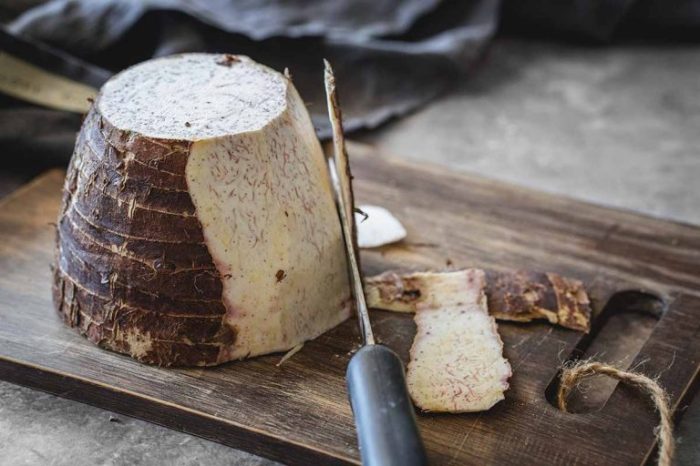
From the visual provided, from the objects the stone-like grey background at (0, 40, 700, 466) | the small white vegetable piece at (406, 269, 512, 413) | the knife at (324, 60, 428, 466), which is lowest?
the stone-like grey background at (0, 40, 700, 466)

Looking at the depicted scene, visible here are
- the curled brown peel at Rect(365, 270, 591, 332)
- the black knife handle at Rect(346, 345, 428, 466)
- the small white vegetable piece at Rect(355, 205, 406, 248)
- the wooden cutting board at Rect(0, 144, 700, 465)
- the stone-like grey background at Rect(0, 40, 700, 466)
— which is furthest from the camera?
the stone-like grey background at Rect(0, 40, 700, 466)

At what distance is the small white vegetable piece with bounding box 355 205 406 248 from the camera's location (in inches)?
65.5

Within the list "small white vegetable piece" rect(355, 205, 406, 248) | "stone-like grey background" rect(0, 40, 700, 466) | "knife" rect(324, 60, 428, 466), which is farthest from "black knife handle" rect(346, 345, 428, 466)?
"stone-like grey background" rect(0, 40, 700, 466)

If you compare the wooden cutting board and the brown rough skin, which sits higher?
the brown rough skin

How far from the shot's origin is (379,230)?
1.69 metres

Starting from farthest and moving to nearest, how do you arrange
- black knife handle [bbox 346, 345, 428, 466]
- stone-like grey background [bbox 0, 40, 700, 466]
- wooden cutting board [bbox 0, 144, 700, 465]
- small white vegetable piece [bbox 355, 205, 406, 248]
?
stone-like grey background [bbox 0, 40, 700, 466] → small white vegetable piece [bbox 355, 205, 406, 248] → wooden cutting board [bbox 0, 144, 700, 465] → black knife handle [bbox 346, 345, 428, 466]

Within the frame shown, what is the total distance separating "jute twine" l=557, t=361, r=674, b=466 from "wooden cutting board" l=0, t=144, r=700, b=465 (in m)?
0.02

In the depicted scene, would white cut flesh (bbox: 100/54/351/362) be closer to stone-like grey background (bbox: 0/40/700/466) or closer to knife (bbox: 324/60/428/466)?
knife (bbox: 324/60/428/466)

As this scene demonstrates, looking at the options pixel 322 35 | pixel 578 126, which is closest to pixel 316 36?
pixel 322 35

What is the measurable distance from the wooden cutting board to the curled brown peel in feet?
0.07

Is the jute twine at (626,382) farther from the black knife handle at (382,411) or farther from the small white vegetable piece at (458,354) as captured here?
the black knife handle at (382,411)

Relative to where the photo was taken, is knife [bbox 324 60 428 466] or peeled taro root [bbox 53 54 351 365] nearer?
knife [bbox 324 60 428 466]

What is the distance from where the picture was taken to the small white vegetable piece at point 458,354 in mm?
1300

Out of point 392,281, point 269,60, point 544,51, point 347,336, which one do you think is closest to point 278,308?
point 347,336
